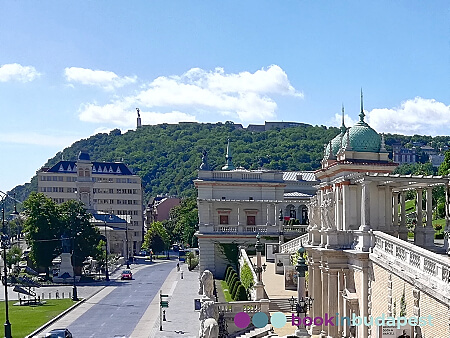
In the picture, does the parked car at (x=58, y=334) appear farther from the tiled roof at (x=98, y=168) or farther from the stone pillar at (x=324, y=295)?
the tiled roof at (x=98, y=168)

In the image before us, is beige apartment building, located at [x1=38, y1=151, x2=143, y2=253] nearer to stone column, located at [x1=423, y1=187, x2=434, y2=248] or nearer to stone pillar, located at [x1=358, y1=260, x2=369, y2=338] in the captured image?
stone column, located at [x1=423, y1=187, x2=434, y2=248]

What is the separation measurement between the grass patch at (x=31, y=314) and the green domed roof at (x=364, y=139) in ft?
82.6

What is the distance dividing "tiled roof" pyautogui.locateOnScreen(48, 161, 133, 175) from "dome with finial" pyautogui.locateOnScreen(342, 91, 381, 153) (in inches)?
3982

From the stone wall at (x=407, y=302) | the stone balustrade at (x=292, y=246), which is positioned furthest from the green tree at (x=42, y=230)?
the stone wall at (x=407, y=302)

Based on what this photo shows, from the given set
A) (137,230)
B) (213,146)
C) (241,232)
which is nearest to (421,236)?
(241,232)

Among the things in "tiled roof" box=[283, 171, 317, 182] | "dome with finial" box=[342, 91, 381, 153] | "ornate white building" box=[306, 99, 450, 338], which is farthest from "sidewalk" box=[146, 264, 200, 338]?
"tiled roof" box=[283, 171, 317, 182]

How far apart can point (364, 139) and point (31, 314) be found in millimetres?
30660

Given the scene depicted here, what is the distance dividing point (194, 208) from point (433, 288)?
93.2 metres

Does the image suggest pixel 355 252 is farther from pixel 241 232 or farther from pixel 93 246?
pixel 93 246

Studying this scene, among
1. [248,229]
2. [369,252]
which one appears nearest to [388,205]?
[369,252]

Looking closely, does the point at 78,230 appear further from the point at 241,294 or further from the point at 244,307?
the point at 244,307

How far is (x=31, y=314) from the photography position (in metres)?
44.3

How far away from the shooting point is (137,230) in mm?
121438

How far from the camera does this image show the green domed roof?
109 ft
